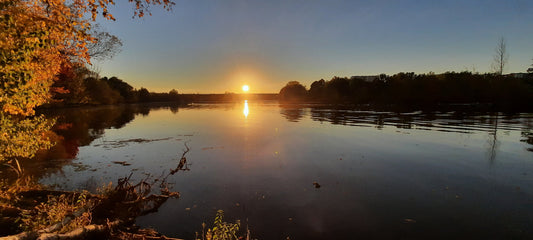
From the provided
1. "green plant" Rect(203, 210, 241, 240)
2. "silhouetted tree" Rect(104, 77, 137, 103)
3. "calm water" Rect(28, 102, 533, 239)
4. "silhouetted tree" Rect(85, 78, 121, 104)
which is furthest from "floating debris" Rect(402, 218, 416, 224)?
"silhouetted tree" Rect(104, 77, 137, 103)

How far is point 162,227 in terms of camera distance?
929 centimetres

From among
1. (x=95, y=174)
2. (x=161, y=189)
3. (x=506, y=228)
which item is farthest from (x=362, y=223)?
(x=95, y=174)

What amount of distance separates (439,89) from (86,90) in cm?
15944

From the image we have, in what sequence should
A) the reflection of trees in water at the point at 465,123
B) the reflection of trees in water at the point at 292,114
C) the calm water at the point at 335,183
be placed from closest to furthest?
the calm water at the point at 335,183 → the reflection of trees in water at the point at 465,123 → the reflection of trees in water at the point at 292,114

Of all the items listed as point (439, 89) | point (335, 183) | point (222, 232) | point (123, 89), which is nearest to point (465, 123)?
point (335, 183)

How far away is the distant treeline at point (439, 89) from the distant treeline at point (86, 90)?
435 ft

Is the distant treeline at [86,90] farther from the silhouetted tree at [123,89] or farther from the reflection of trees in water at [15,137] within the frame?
the reflection of trees in water at [15,137]

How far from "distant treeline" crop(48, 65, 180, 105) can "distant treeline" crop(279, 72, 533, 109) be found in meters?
133

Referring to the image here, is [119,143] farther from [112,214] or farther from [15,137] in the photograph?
[112,214]

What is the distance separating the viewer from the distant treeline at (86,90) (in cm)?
6389

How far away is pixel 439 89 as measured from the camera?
122 metres

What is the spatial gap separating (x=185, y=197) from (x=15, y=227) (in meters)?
5.88

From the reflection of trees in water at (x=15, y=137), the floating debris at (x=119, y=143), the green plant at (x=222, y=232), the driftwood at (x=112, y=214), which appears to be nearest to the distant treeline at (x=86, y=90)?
the floating debris at (x=119, y=143)

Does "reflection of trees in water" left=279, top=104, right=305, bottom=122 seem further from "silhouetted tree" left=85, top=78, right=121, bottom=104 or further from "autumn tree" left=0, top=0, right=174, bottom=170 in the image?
"silhouetted tree" left=85, top=78, right=121, bottom=104
